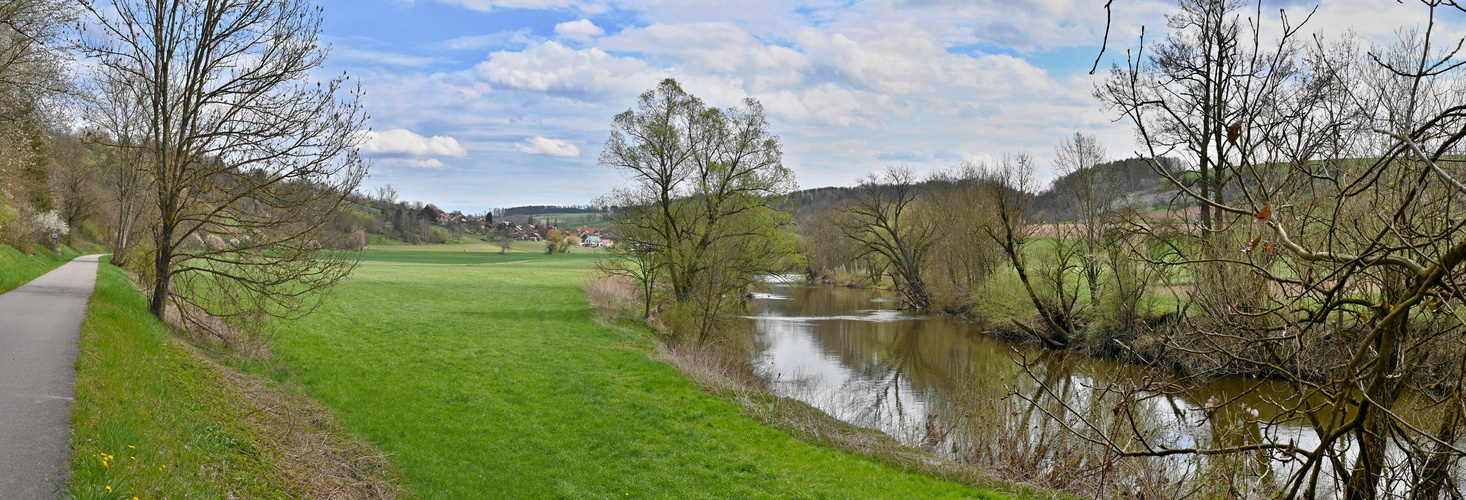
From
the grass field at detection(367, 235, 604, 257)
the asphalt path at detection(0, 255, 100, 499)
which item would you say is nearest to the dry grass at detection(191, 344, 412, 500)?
the asphalt path at detection(0, 255, 100, 499)

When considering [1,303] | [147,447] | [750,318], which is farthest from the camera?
[750,318]

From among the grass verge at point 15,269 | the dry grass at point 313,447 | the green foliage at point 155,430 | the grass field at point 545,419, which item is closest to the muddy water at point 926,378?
the grass field at point 545,419

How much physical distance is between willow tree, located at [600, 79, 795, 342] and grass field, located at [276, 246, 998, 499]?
545cm

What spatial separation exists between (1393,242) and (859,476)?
24.2 feet

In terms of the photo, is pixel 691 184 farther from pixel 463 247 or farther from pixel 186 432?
pixel 463 247

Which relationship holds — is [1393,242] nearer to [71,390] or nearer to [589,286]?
[71,390]

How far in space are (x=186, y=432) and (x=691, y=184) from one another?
24298mm

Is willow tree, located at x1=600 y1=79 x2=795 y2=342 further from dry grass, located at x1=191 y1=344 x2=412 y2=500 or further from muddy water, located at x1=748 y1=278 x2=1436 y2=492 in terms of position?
dry grass, located at x1=191 y1=344 x2=412 y2=500

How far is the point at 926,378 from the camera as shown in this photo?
21.4 metres

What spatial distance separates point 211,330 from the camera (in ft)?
49.2

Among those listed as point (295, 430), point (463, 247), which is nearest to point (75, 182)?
point (295, 430)

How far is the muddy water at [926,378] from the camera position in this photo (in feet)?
45.9

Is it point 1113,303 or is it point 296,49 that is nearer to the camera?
point 296,49

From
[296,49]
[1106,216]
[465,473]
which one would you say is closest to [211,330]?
[296,49]
